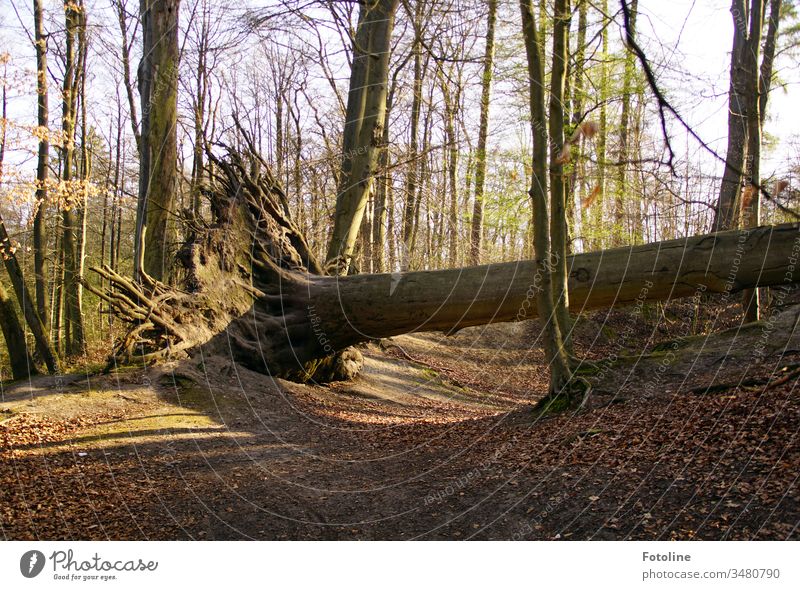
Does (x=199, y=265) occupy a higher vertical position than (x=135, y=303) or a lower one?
higher

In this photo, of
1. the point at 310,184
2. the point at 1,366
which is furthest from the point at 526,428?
the point at 1,366

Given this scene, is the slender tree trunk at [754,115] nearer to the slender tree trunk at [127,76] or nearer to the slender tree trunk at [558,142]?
the slender tree trunk at [558,142]

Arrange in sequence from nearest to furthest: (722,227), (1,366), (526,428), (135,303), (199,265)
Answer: (526,428) → (135,303) → (199,265) → (722,227) → (1,366)

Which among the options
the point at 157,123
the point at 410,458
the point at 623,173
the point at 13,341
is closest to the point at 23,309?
the point at 13,341

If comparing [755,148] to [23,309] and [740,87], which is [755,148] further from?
[23,309]

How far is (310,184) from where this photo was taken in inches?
778

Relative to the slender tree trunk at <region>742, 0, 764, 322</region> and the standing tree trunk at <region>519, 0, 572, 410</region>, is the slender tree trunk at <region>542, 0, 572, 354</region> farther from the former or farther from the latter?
the slender tree trunk at <region>742, 0, 764, 322</region>

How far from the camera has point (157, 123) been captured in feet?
36.7

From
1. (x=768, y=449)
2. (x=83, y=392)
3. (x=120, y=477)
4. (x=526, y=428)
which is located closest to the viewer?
(x=768, y=449)

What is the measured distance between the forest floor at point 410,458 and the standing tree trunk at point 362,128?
13.3 ft

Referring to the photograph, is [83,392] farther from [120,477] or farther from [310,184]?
[310,184]

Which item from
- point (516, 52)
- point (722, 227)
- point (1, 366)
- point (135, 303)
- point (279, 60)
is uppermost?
point (279, 60)

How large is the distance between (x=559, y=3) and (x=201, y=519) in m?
6.33

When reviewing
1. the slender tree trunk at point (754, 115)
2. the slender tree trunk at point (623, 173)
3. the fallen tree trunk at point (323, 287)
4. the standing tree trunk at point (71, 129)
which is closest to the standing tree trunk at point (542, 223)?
the fallen tree trunk at point (323, 287)
